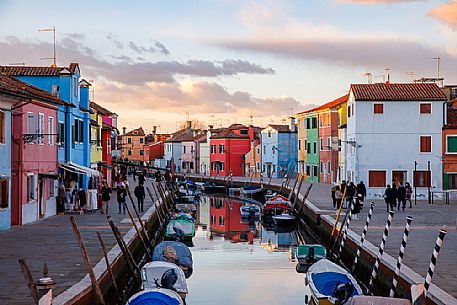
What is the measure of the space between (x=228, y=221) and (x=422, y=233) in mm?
20741

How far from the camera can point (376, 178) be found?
50406 millimetres

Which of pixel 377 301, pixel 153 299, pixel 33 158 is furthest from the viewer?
pixel 33 158

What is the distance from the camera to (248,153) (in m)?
102

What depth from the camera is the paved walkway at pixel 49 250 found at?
648 inches

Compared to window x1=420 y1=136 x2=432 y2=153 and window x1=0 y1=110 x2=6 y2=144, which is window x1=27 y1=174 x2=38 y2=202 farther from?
window x1=420 y1=136 x2=432 y2=153

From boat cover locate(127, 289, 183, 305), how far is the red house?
87.0 m

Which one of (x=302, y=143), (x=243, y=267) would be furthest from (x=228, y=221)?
(x=302, y=143)

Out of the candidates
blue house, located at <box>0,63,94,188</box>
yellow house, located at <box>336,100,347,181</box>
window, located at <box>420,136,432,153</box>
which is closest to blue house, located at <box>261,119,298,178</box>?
yellow house, located at <box>336,100,347,181</box>

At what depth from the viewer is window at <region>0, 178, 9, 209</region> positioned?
27.4 meters

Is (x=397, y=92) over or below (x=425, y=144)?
over

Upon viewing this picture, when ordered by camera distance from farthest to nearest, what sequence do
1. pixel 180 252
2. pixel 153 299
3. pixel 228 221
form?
pixel 228 221
pixel 180 252
pixel 153 299

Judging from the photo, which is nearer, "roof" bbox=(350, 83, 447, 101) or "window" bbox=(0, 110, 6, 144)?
"window" bbox=(0, 110, 6, 144)

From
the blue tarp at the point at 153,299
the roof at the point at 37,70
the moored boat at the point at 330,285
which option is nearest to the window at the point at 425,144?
the roof at the point at 37,70

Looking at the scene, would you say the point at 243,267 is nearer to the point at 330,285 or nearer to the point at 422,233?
the point at 422,233
